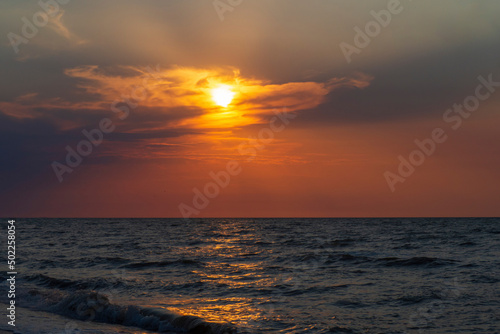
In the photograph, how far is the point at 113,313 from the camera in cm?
1675

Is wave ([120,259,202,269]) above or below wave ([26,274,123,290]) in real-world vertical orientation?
above

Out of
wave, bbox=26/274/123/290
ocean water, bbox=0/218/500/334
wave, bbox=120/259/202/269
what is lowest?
ocean water, bbox=0/218/500/334

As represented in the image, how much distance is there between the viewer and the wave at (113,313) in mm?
14438

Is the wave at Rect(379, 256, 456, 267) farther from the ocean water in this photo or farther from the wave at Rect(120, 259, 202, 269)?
the wave at Rect(120, 259, 202, 269)

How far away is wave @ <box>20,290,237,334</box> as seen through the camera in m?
14.4

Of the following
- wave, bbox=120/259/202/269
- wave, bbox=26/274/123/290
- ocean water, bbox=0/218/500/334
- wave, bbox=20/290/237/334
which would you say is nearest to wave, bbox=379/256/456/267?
ocean water, bbox=0/218/500/334

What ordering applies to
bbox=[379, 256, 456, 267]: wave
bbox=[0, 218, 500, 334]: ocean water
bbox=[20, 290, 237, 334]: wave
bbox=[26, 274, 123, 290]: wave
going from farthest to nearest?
bbox=[379, 256, 456, 267]: wave, bbox=[26, 274, 123, 290]: wave, bbox=[0, 218, 500, 334]: ocean water, bbox=[20, 290, 237, 334]: wave

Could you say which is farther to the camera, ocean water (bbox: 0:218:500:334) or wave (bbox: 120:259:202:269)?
wave (bbox: 120:259:202:269)

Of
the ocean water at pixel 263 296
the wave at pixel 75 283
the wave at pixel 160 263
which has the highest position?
the wave at pixel 160 263

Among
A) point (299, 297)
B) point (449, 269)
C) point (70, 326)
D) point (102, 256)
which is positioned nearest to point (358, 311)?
point (299, 297)

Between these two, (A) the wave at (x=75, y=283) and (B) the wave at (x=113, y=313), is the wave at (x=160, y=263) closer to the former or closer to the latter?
(A) the wave at (x=75, y=283)

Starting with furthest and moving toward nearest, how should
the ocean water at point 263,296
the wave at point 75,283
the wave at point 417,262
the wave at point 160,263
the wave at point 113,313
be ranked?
the wave at point 160,263
the wave at point 417,262
the wave at point 75,283
the ocean water at point 263,296
the wave at point 113,313

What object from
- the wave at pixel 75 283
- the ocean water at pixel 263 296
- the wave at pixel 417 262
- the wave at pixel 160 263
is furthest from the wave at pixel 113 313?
the wave at pixel 417 262

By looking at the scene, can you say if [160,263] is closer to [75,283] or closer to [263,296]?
[75,283]
